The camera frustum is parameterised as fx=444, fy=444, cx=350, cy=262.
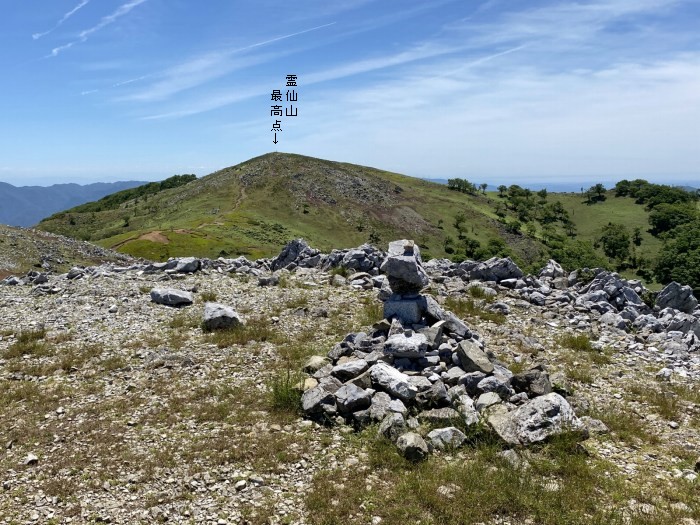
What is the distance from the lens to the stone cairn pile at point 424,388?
11664 mm

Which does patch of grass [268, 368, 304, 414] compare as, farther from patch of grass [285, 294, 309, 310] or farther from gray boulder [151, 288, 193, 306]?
gray boulder [151, 288, 193, 306]

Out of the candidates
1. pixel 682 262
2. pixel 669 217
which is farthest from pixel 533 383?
pixel 669 217

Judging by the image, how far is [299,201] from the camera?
155 metres

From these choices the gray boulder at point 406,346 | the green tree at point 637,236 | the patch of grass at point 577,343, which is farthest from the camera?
the green tree at point 637,236

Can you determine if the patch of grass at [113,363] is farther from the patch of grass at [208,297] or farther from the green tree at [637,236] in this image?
the green tree at [637,236]

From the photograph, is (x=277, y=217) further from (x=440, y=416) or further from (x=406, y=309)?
(x=440, y=416)

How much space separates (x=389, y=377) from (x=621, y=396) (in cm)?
802

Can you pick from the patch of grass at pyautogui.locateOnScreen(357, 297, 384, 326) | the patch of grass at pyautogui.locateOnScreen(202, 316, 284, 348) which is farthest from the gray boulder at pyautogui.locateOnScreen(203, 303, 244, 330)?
the patch of grass at pyautogui.locateOnScreen(357, 297, 384, 326)

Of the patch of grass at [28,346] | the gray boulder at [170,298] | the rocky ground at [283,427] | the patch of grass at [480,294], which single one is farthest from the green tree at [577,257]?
the patch of grass at [28,346]

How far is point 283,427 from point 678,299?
1052 inches

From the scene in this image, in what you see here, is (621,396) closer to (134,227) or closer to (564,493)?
(564,493)

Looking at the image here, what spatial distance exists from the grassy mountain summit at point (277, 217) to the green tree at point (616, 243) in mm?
23386

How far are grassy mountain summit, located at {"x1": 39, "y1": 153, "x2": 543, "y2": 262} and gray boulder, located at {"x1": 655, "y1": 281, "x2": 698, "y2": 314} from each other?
71.3 meters

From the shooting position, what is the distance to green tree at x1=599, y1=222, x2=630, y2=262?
155875 mm
